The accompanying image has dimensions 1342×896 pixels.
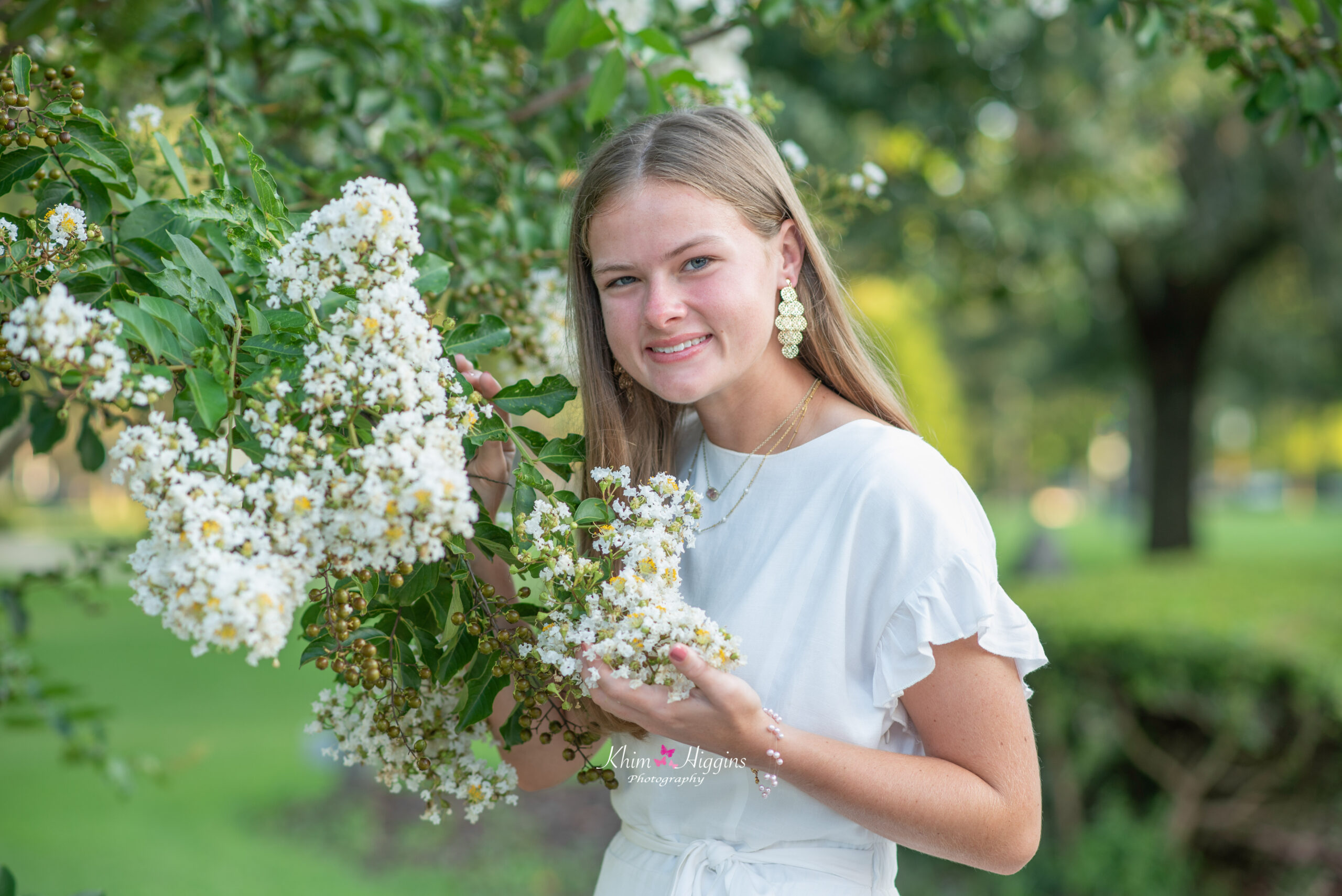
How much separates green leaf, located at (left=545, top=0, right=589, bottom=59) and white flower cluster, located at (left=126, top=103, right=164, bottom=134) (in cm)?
76

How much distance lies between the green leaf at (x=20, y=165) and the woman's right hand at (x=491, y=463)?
635 millimetres

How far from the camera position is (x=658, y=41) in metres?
2.00

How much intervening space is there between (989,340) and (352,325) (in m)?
16.4

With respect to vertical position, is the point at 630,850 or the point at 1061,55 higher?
the point at 1061,55

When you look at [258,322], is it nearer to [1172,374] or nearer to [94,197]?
[94,197]

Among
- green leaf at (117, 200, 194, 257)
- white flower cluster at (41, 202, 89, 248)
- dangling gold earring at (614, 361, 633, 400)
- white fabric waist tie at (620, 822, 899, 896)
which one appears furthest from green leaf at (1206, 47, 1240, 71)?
white flower cluster at (41, 202, 89, 248)

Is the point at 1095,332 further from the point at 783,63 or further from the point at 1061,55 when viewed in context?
the point at 783,63

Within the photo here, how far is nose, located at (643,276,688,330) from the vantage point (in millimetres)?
1642


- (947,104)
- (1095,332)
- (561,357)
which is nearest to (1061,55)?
(947,104)

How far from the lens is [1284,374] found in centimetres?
1404

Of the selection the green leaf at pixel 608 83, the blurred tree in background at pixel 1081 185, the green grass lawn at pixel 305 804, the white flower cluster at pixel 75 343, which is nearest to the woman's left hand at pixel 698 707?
the white flower cluster at pixel 75 343

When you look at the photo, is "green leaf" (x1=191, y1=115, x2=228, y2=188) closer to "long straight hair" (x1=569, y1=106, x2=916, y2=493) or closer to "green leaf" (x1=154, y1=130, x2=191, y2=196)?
"green leaf" (x1=154, y1=130, x2=191, y2=196)

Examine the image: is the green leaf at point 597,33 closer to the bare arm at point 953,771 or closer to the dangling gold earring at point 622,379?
the dangling gold earring at point 622,379

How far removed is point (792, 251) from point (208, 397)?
1111 mm
